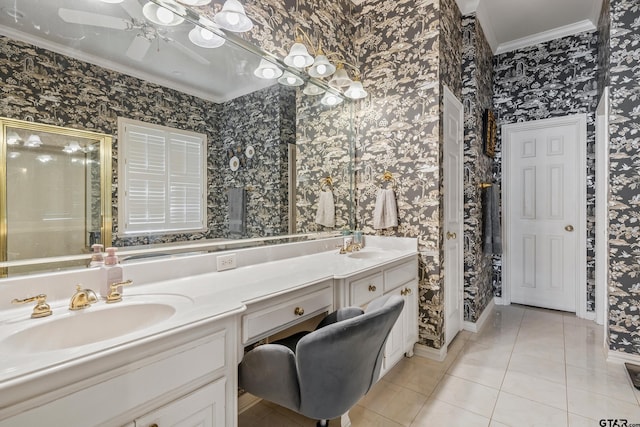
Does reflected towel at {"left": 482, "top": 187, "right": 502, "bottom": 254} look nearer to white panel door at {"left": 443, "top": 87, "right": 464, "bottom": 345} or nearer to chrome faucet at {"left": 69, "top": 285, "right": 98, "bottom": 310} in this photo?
white panel door at {"left": 443, "top": 87, "right": 464, "bottom": 345}

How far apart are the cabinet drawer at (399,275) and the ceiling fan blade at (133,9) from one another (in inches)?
73.9

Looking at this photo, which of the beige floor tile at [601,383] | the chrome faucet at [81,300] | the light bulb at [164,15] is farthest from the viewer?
the beige floor tile at [601,383]

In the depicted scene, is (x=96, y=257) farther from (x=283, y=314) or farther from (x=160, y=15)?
(x=160, y=15)

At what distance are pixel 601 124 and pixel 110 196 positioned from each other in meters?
4.25

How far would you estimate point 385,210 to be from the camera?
8.50ft

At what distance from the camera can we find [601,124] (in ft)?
10.3

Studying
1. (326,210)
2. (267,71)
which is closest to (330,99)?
(267,71)

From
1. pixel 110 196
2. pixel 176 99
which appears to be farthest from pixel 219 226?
pixel 176 99

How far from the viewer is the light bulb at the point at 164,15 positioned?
56.4 inches

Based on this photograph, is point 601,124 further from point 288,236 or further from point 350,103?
point 288,236

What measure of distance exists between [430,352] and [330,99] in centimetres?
222

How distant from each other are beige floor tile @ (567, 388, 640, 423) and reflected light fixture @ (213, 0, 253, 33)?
283cm

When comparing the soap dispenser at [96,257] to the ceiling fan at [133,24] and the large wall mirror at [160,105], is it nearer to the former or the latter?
the large wall mirror at [160,105]

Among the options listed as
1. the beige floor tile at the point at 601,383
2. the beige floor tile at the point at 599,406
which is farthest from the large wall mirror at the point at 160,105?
the beige floor tile at the point at 601,383
